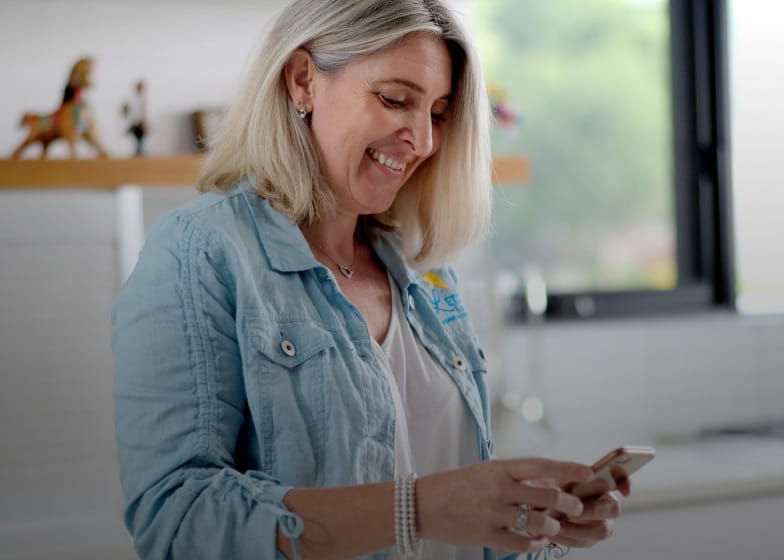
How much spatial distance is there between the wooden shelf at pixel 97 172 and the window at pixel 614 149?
44.4 inches

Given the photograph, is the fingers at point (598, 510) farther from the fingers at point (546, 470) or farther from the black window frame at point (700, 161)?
the black window frame at point (700, 161)

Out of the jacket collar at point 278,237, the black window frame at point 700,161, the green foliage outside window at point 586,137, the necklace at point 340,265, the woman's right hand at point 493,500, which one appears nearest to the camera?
the woman's right hand at point 493,500

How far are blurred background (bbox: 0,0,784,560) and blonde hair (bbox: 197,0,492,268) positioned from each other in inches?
39.7

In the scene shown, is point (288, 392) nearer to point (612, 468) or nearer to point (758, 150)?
point (612, 468)

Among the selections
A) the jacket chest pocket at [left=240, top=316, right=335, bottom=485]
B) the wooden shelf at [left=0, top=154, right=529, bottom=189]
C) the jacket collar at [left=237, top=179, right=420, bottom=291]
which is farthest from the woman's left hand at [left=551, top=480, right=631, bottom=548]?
the wooden shelf at [left=0, top=154, right=529, bottom=189]

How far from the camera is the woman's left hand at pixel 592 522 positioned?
117 cm

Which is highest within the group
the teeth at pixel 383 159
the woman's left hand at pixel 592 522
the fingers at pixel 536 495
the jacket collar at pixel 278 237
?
the teeth at pixel 383 159

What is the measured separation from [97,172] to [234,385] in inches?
53.2

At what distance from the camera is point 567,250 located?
3311 mm

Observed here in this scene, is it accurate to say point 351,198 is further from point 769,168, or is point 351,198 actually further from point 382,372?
point 769,168

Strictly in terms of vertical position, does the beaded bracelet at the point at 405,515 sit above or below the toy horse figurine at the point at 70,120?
below

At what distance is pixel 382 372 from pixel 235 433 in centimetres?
23

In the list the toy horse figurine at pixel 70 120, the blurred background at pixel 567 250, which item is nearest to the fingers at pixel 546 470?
the blurred background at pixel 567 250

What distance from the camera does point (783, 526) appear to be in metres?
2.35
